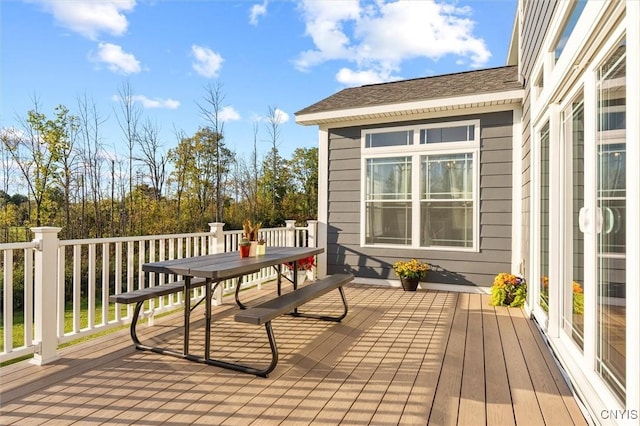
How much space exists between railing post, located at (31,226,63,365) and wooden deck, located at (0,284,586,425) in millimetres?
122

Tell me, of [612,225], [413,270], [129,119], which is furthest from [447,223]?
[129,119]

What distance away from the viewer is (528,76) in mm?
4305

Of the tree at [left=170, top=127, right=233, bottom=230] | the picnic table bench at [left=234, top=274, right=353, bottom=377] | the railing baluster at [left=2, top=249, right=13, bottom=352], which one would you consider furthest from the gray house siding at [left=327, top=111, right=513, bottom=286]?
the railing baluster at [left=2, top=249, right=13, bottom=352]

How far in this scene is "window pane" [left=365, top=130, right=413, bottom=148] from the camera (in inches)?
225

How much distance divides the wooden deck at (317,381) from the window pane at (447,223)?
1.87 m

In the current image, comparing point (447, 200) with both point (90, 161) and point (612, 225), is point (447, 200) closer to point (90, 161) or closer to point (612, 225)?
point (612, 225)

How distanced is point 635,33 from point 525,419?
6.03 feet

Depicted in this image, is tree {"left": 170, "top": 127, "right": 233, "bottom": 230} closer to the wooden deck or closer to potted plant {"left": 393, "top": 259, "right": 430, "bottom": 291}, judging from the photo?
potted plant {"left": 393, "top": 259, "right": 430, "bottom": 291}

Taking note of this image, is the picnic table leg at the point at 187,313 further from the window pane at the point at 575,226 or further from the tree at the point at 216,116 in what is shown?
the tree at the point at 216,116

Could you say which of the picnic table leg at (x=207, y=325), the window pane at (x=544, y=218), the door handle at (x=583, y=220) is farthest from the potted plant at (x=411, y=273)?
the picnic table leg at (x=207, y=325)

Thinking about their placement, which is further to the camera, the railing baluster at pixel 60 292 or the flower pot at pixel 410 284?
the flower pot at pixel 410 284

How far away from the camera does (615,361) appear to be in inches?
69.0

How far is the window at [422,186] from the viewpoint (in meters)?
5.40

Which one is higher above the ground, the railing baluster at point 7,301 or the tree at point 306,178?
the tree at point 306,178
